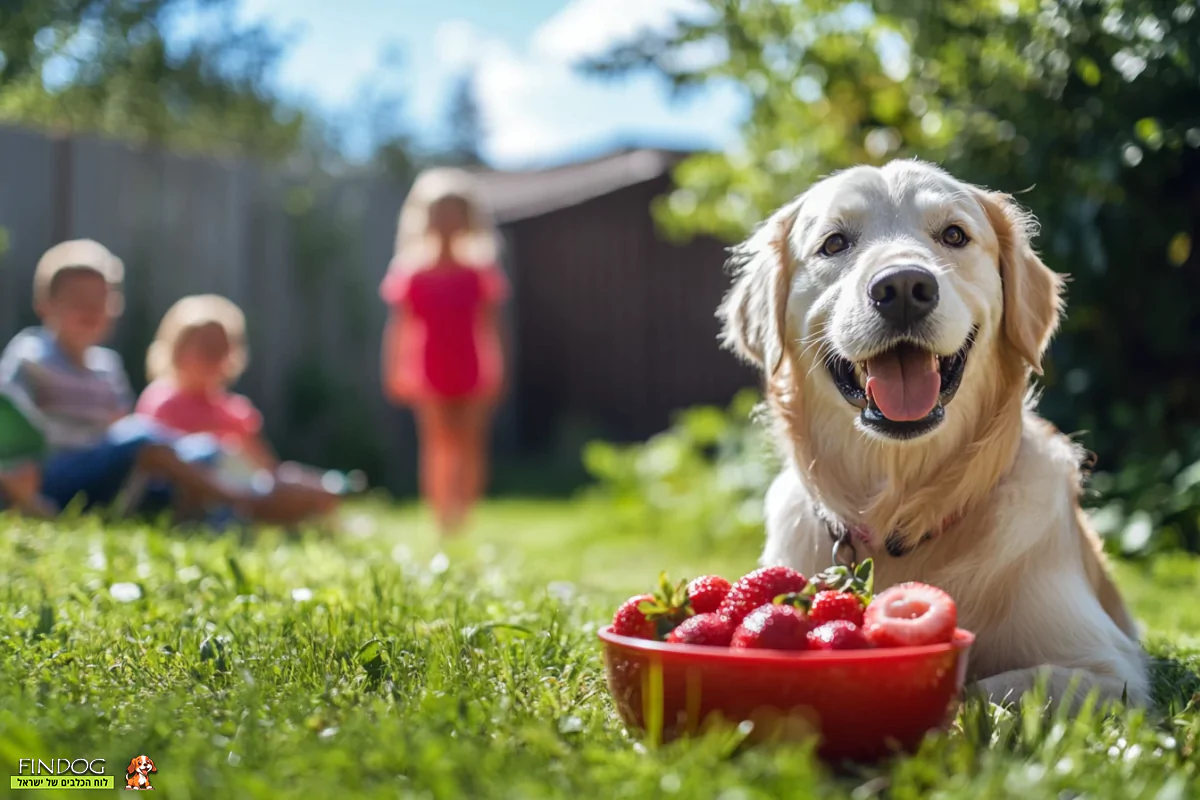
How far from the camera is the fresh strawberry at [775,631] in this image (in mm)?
1821

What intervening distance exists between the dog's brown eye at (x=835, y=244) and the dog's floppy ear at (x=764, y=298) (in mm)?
155

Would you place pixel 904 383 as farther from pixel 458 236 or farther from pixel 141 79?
pixel 141 79

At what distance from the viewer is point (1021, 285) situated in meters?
2.82

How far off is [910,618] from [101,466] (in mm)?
4962

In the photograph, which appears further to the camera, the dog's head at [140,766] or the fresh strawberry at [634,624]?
the fresh strawberry at [634,624]

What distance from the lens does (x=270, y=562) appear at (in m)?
3.99

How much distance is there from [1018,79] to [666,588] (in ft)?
11.0

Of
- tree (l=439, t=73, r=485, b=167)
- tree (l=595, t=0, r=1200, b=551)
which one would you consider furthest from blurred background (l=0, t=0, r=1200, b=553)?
tree (l=439, t=73, r=485, b=167)

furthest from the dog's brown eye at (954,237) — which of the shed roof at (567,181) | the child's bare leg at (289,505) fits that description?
the shed roof at (567,181)

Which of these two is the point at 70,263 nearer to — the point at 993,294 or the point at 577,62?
the point at 577,62

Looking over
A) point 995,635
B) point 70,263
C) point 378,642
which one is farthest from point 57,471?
point 995,635

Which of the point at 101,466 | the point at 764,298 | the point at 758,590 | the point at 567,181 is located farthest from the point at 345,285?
the point at 567,181

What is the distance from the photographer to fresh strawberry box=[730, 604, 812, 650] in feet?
5.98

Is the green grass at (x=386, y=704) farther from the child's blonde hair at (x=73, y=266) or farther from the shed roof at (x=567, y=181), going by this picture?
the shed roof at (x=567, y=181)
